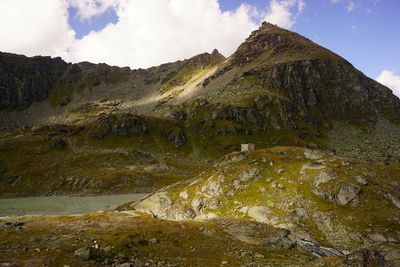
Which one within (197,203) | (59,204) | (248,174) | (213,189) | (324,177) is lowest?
(59,204)

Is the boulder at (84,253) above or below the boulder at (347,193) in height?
above

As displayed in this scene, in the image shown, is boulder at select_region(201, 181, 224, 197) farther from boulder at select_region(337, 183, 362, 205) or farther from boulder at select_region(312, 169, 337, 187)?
boulder at select_region(337, 183, 362, 205)

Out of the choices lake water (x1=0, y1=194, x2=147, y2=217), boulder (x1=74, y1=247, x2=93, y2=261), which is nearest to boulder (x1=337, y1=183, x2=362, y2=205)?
boulder (x1=74, y1=247, x2=93, y2=261)

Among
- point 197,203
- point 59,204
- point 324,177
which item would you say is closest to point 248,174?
point 197,203

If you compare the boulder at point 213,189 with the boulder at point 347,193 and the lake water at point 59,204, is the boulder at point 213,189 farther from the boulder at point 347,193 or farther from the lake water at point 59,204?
the lake water at point 59,204

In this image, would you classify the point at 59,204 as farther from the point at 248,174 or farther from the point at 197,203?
the point at 248,174

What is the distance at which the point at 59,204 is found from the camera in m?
113

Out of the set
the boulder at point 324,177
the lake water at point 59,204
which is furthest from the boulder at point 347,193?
the lake water at point 59,204

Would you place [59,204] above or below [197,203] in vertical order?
below

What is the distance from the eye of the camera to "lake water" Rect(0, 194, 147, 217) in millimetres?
99938

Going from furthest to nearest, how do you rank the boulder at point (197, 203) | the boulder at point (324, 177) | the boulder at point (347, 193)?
the boulder at point (197, 203), the boulder at point (324, 177), the boulder at point (347, 193)

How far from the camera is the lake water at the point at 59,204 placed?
99938mm

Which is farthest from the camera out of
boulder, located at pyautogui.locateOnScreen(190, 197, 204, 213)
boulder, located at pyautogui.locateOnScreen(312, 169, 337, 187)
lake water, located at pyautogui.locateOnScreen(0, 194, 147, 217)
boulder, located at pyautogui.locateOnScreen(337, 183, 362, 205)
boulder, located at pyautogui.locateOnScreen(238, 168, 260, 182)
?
lake water, located at pyautogui.locateOnScreen(0, 194, 147, 217)

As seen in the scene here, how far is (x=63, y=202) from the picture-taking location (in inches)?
4614
